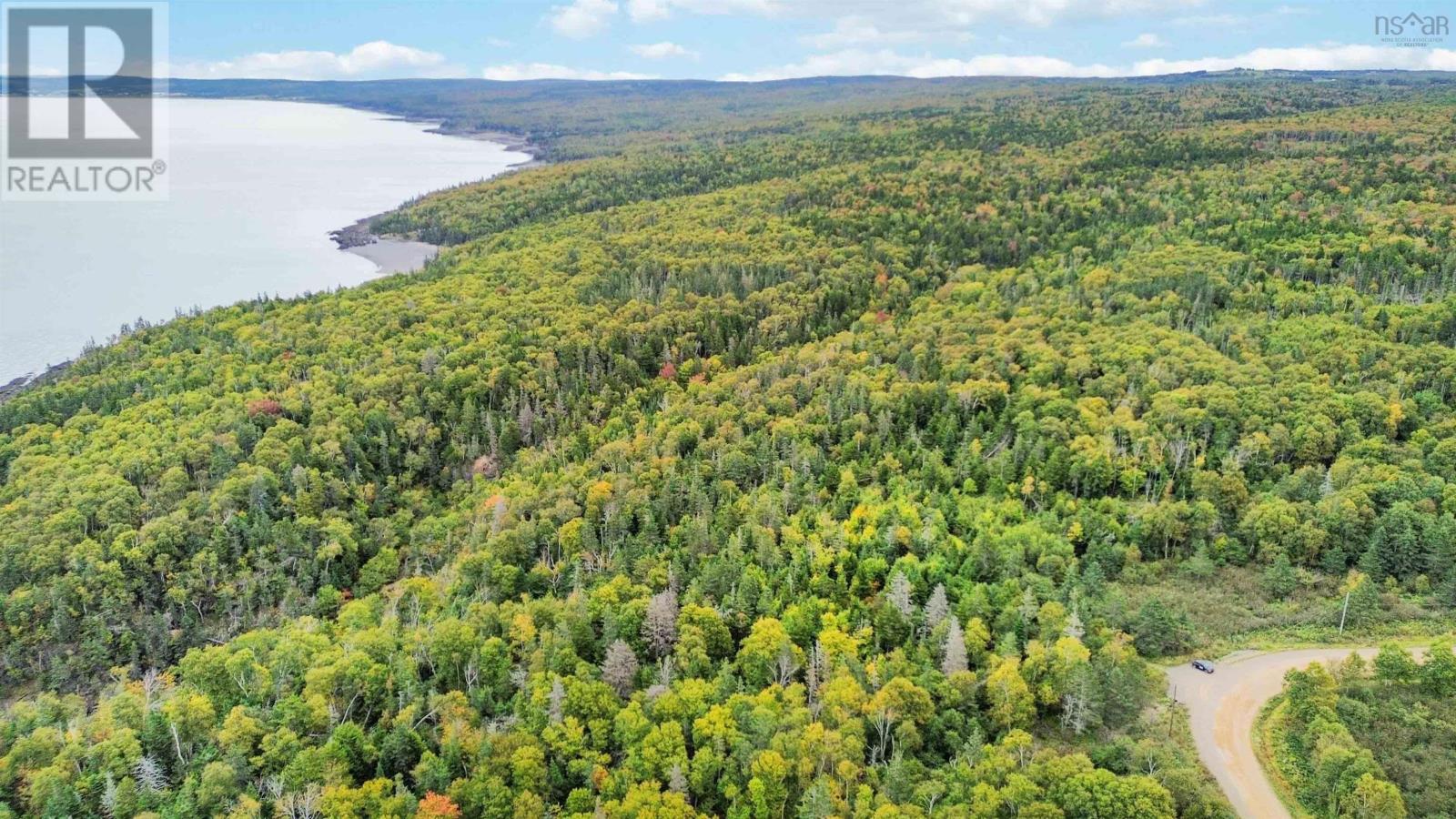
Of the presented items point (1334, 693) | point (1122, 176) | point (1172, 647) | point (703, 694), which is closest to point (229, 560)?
point (703, 694)

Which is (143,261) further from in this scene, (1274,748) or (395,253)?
(1274,748)

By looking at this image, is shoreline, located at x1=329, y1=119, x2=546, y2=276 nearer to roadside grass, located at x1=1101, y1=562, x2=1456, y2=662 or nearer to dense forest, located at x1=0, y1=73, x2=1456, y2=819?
dense forest, located at x1=0, y1=73, x2=1456, y2=819

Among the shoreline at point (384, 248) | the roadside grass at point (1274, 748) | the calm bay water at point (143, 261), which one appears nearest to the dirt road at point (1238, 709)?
the roadside grass at point (1274, 748)

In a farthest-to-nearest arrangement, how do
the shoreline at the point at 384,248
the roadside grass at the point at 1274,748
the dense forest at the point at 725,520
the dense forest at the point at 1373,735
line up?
the shoreline at the point at 384,248
the dense forest at the point at 725,520
the roadside grass at the point at 1274,748
the dense forest at the point at 1373,735

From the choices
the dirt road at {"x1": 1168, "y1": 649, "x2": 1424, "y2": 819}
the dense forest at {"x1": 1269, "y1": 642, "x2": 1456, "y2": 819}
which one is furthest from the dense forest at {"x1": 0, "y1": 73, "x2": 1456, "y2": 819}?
the dense forest at {"x1": 1269, "y1": 642, "x2": 1456, "y2": 819}

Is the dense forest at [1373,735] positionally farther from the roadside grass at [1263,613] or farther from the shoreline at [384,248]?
the shoreline at [384,248]

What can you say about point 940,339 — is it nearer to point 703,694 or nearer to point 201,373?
point 703,694

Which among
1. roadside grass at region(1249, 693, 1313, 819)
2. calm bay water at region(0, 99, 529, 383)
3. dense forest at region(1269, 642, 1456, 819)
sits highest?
calm bay water at region(0, 99, 529, 383)
